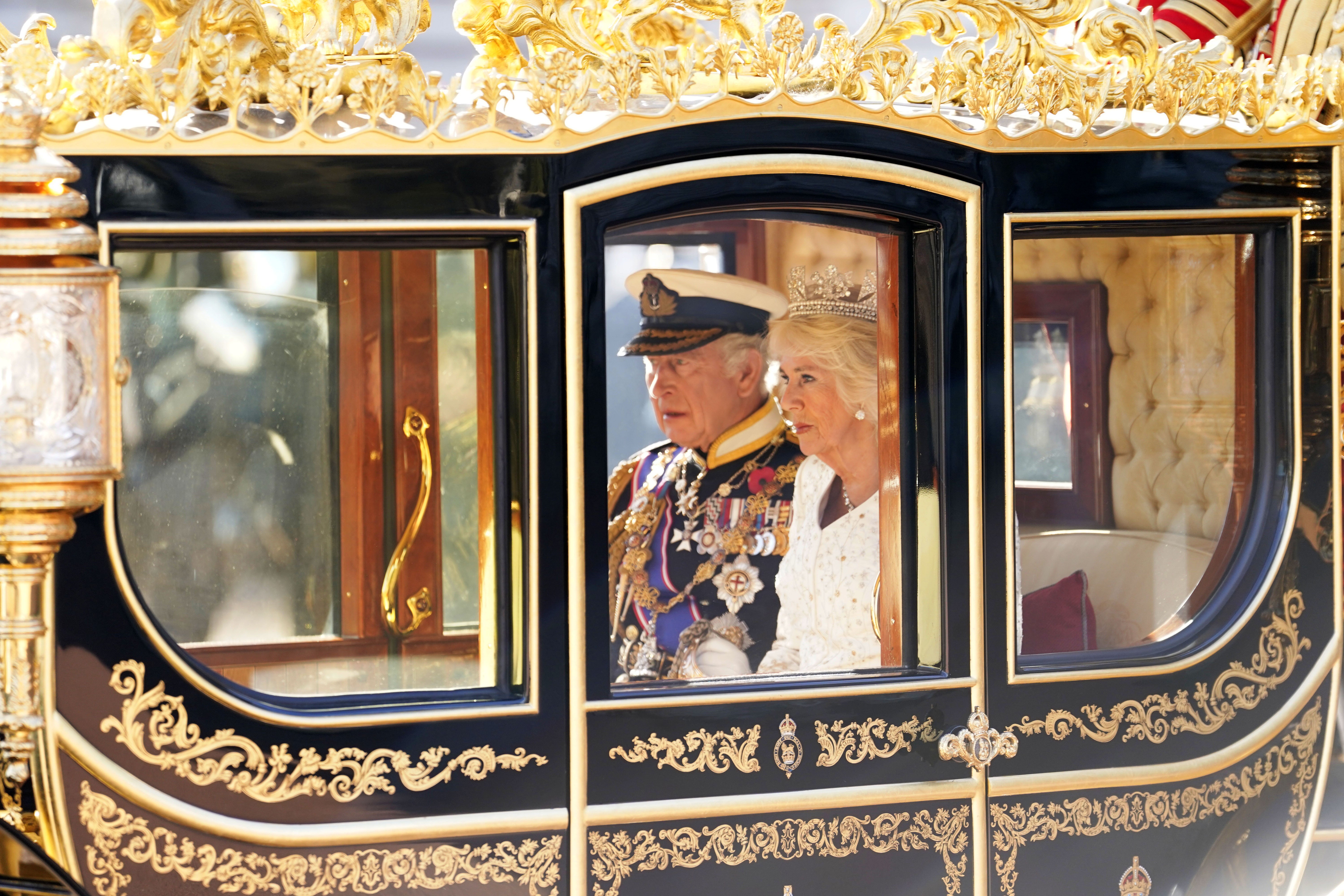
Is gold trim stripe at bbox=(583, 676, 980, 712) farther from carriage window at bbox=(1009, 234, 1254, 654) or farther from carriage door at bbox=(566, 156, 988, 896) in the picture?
carriage window at bbox=(1009, 234, 1254, 654)

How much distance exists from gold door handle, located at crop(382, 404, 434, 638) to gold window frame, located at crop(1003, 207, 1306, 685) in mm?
981

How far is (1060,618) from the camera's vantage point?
7.34ft

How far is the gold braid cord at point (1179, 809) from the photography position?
2.16m

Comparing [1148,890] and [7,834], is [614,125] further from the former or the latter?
[1148,890]

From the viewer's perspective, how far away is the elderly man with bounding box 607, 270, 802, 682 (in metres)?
2.09

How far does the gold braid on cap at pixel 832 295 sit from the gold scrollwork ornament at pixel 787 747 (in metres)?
0.69

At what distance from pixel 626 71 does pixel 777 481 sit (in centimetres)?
73

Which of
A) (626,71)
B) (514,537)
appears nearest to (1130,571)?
(514,537)

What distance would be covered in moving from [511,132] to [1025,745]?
1.36 metres

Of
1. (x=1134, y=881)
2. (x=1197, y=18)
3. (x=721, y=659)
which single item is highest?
(x=1197, y=18)

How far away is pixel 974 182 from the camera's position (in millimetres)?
2098

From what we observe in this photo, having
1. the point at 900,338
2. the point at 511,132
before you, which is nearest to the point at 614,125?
the point at 511,132

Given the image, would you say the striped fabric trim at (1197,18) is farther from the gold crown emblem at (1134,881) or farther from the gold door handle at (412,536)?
the gold door handle at (412,536)

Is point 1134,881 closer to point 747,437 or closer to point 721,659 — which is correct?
point 721,659
